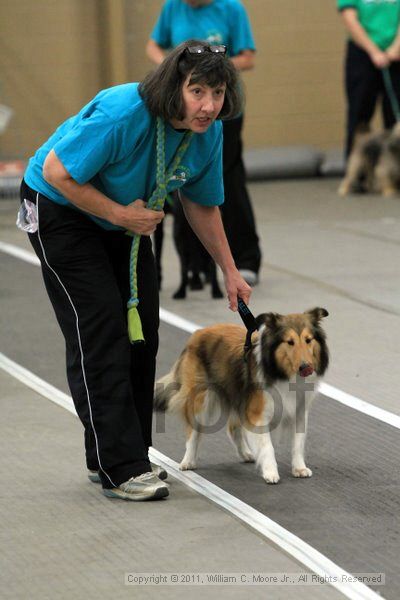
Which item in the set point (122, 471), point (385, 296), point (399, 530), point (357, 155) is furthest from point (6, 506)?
point (357, 155)

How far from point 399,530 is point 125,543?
931 millimetres

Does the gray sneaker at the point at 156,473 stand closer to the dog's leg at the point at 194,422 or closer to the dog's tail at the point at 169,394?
the dog's leg at the point at 194,422

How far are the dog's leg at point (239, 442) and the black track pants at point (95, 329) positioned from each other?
53cm

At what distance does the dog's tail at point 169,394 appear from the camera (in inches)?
195

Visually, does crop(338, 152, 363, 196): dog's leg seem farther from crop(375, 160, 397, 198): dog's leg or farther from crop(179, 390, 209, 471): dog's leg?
crop(179, 390, 209, 471): dog's leg

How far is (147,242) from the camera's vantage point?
4.70 metres

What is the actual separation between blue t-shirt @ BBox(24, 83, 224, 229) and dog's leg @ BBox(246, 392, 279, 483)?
32.7 inches

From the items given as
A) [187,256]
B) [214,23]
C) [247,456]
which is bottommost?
[187,256]

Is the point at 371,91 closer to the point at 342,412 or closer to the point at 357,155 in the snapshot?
the point at 357,155

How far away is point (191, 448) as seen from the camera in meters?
4.91

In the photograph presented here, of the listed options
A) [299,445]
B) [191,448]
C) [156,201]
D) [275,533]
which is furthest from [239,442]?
[156,201]

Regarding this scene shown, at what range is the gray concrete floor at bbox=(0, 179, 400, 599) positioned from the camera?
3.91 meters

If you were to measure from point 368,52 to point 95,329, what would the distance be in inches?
324

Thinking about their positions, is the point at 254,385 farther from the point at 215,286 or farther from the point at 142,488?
the point at 215,286
